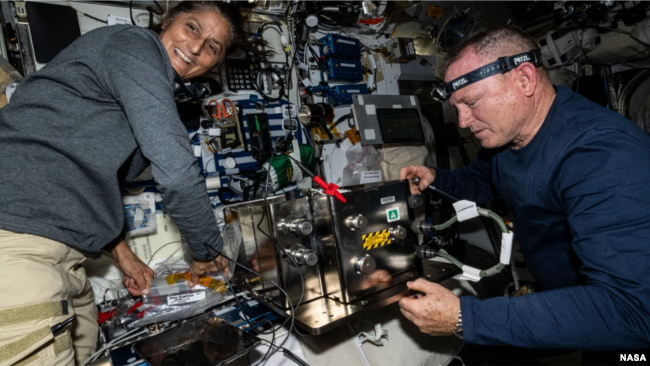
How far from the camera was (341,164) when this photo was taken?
2.51 m

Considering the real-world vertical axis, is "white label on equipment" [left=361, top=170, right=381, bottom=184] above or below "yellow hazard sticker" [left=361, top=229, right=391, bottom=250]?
above

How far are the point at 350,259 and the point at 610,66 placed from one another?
4.03m

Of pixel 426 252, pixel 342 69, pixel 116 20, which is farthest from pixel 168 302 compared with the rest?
pixel 342 69

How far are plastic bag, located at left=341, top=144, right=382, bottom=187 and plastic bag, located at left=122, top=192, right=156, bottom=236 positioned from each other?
1.29 meters

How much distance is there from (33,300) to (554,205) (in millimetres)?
1700

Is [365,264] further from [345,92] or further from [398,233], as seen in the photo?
[345,92]

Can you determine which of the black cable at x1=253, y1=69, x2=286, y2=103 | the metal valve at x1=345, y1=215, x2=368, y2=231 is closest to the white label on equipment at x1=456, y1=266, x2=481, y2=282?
the metal valve at x1=345, y1=215, x2=368, y2=231

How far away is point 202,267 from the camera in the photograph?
4.85ft

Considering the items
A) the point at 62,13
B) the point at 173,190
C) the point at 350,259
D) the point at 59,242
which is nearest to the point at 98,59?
the point at 173,190

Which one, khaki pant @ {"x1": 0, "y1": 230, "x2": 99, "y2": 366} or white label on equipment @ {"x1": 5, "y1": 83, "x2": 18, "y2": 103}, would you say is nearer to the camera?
khaki pant @ {"x1": 0, "y1": 230, "x2": 99, "y2": 366}

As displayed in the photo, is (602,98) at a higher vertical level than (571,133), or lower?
higher

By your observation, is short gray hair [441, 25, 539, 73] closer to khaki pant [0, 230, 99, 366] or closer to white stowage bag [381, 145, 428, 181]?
white stowage bag [381, 145, 428, 181]

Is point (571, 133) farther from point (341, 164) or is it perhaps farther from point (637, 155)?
point (341, 164)

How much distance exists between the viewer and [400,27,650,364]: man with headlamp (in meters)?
0.88
